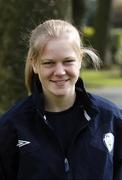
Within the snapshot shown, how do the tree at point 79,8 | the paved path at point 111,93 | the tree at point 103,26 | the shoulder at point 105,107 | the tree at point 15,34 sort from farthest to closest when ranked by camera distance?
the tree at point 103,26, the tree at point 79,8, the paved path at point 111,93, the tree at point 15,34, the shoulder at point 105,107

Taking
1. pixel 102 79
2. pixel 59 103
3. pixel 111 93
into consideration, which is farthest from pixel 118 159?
pixel 102 79

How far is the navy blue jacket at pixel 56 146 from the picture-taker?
3004 millimetres

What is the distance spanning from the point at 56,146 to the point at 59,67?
13.9 inches

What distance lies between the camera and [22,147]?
304 centimetres

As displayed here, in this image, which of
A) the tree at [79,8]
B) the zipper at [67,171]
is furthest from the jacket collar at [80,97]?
the tree at [79,8]

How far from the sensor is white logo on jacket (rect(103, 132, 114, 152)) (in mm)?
3082

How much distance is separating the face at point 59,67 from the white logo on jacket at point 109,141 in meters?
0.26

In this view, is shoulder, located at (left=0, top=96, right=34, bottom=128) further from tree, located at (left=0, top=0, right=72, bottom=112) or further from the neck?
tree, located at (left=0, top=0, right=72, bottom=112)

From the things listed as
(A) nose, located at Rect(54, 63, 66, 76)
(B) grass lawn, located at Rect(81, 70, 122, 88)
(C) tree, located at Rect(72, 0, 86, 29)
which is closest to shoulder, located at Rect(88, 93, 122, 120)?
(A) nose, located at Rect(54, 63, 66, 76)

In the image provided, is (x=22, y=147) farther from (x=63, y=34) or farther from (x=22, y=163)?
(x=63, y=34)

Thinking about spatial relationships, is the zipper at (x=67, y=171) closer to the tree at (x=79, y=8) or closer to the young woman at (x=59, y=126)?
the young woman at (x=59, y=126)

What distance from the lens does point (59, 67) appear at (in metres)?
3.07

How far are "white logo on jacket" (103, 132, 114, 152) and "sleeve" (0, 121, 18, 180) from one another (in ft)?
1.33

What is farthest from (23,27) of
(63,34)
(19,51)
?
(63,34)
